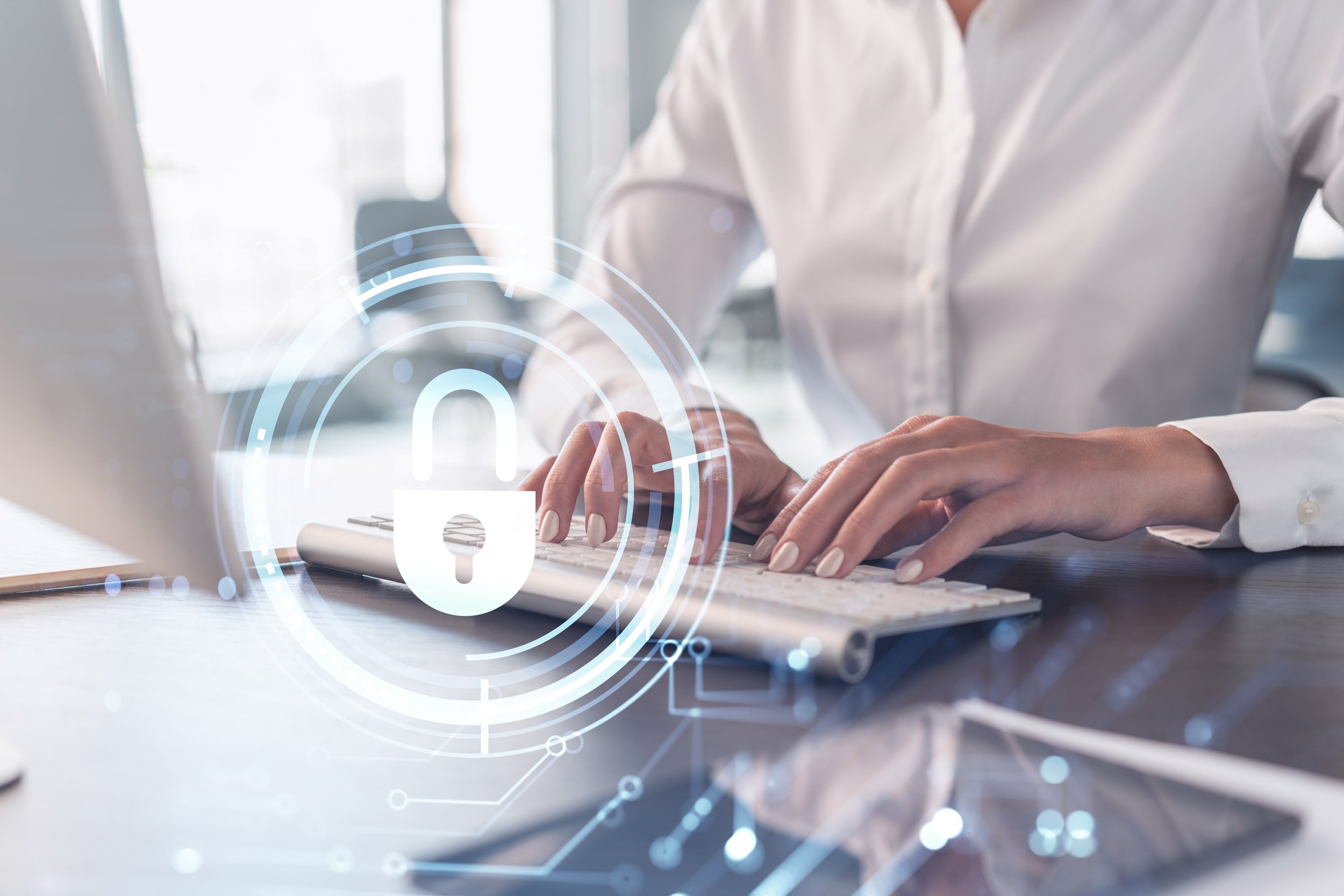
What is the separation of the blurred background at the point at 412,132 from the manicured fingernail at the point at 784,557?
1519 mm

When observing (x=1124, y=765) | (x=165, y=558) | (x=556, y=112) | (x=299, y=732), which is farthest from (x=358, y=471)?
(x=556, y=112)

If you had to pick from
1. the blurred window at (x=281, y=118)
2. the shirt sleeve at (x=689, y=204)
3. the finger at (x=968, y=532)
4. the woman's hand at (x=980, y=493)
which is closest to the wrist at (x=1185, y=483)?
the woman's hand at (x=980, y=493)

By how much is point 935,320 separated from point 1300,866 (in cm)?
77

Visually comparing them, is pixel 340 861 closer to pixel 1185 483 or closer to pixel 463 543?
pixel 463 543

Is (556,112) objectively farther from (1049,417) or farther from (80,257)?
(80,257)

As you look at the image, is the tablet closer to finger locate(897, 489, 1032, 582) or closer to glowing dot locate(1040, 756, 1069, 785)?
glowing dot locate(1040, 756, 1069, 785)

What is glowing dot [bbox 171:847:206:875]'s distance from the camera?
0.24m

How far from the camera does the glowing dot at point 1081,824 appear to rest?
0.25 metres

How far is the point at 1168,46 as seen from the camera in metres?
0.89

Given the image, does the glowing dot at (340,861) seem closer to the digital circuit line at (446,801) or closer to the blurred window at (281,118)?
the digital circuit line at (446,801)

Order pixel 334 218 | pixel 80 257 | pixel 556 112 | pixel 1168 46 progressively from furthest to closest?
pixel 556 112 → pixel 334 218 → pixel 1168 46 → pixel 80 257

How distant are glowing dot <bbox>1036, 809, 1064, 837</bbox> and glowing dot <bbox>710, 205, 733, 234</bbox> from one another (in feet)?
3.18

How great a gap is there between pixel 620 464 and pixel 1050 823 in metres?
0.33

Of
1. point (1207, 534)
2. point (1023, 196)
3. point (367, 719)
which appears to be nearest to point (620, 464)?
point (367, 719)
